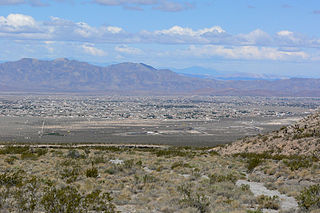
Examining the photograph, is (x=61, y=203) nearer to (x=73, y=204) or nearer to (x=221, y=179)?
(x=73, y=204)

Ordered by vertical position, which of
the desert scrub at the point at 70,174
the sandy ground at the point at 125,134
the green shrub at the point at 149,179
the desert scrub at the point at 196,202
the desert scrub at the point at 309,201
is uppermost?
the desert scrub at the point at 309,201

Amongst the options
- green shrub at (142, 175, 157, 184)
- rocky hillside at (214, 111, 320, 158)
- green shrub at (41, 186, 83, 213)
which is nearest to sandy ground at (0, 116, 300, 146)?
rocky hillside at (214, 111, 320, 158)

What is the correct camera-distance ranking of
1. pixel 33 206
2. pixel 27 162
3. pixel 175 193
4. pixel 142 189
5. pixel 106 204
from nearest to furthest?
1. pixel 33 206
2. pixel 106 204
3. pixel 175 193
4. pixel 142 189
5. pixel 27 162

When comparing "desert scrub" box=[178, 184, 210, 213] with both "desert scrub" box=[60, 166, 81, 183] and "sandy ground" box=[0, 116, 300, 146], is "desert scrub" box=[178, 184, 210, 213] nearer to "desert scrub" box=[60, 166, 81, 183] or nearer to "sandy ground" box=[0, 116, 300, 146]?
"desert scrub" box=[60, 166, 81, 183]

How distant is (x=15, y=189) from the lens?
16.4 m

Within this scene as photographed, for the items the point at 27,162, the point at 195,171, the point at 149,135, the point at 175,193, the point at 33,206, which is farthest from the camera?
the point at 149,135

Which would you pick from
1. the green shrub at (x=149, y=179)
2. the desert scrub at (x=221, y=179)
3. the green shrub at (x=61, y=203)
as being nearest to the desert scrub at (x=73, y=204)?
the green shrub at (x=61, y=203)

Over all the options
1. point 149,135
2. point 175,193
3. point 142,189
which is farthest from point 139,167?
point 149,135

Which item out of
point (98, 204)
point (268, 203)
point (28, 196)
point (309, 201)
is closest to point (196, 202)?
point (268, 203)

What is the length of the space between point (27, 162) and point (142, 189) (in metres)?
10.5

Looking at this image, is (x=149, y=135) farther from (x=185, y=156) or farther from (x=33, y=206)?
(x=33, y=206)

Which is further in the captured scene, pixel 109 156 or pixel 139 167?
pixel 109 156

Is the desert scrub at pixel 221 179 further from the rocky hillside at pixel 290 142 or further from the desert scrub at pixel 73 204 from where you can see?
the rocky hillside at pixel 290 142

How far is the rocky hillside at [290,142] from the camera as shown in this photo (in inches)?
1275
